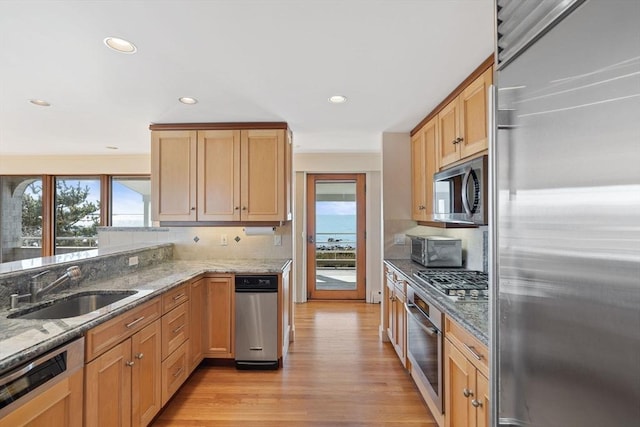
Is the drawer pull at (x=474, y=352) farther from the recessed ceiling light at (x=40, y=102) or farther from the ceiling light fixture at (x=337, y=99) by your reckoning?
the recessed ceiling light at (x=40, y=102)

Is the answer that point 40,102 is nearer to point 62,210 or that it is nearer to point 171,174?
point 171,174

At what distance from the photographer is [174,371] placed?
2.31 metres

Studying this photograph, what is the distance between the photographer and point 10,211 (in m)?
5.07

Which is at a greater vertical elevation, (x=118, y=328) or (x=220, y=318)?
(x=118, y=328)

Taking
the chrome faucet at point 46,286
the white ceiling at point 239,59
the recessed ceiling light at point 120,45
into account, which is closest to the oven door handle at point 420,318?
the white ceiling at point 239,59

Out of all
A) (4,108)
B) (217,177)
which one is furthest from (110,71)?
(4,108)

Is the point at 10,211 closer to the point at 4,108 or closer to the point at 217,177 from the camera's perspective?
the point at 4,108

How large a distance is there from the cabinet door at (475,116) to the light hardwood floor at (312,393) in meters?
1.90

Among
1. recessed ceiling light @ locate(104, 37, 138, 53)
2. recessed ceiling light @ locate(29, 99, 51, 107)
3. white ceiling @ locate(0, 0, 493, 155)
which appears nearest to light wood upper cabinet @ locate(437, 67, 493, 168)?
white ceiling @ locate(0, 0, 493, 155)

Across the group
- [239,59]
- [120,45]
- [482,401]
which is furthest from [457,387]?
[120,45]

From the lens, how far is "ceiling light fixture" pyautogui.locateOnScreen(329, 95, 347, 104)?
2487 mm

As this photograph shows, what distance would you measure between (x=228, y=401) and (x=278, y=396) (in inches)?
15.0

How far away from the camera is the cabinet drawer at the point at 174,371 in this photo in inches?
85.0

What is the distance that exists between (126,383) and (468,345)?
1835 mm
